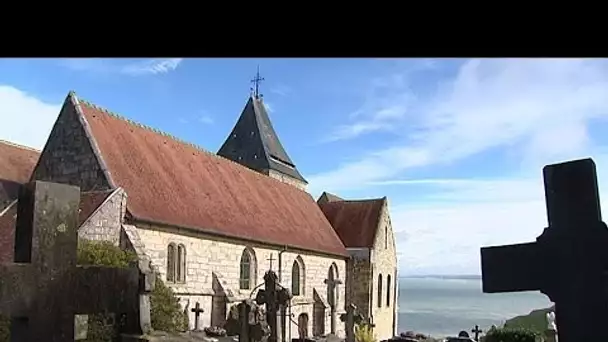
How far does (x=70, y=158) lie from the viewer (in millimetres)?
19141

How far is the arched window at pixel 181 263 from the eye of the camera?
64.4ft

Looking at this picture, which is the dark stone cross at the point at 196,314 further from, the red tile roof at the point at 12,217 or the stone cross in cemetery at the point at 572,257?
the stone cross in cemetery at the point at 572,257

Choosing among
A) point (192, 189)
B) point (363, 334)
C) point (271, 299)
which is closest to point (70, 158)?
point (192, 189)

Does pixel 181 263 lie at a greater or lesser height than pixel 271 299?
greater

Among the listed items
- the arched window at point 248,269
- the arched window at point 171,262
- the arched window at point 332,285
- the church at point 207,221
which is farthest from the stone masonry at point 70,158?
the arched window at point 332,285

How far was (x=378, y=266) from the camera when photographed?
110 feet

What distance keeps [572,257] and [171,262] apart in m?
16.7

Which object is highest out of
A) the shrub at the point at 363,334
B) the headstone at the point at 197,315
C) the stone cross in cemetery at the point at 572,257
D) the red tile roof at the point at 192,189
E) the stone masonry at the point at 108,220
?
the red tile roof at the point at 192,189

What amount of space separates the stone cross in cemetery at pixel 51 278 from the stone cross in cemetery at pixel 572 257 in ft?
15.7

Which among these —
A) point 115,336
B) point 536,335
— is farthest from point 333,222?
point 115,336

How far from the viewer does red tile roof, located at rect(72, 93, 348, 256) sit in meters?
19.5

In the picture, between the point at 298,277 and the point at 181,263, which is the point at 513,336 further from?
the point at 298,277

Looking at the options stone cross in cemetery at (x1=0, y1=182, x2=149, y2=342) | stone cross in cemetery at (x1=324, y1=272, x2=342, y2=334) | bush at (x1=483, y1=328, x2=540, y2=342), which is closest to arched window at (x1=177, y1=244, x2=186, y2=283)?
bush at (x1=483, y1=328, x2=540, y2=342)
